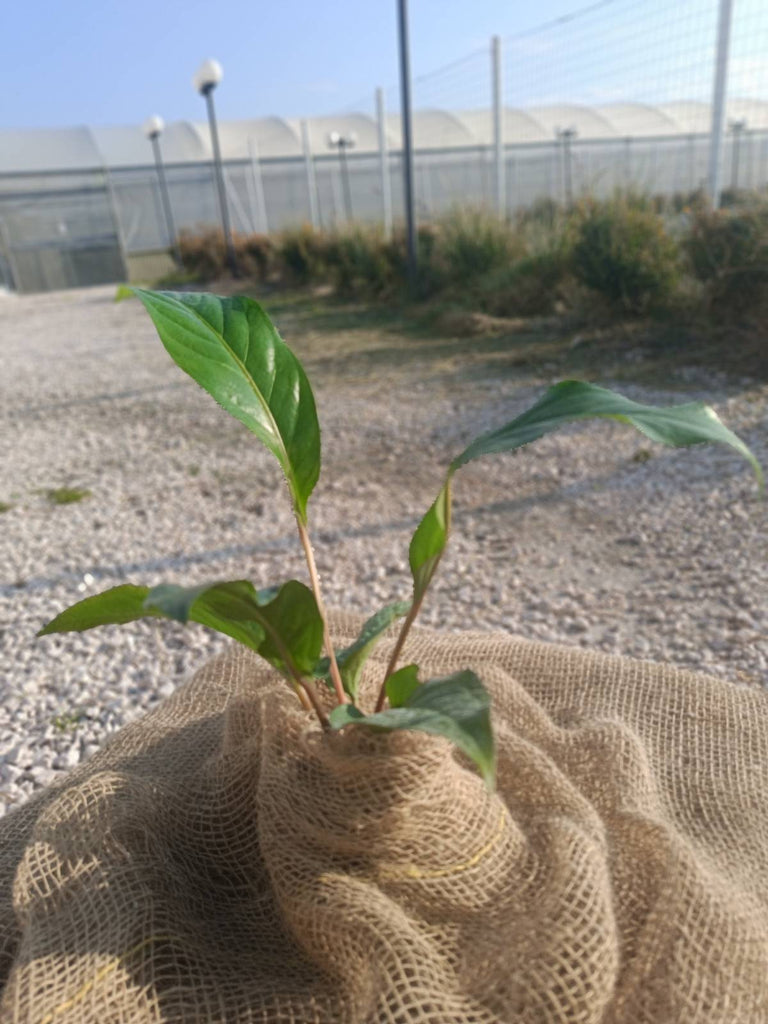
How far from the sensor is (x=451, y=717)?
0.72 metres

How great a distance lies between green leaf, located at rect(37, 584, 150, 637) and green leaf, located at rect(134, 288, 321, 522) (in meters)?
0.23

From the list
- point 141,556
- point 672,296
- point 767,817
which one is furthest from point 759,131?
point 767,817

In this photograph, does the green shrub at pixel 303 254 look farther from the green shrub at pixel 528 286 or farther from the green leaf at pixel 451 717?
the green leaf at pixel 451 717

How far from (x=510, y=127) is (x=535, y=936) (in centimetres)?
Answer: 2191

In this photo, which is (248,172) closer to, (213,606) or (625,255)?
(625,255)

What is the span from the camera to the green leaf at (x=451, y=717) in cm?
66

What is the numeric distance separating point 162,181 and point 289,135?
432 cm

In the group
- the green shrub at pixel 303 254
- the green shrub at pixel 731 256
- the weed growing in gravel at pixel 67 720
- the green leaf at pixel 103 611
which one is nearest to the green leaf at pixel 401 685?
the green leaf at pixel 103 611

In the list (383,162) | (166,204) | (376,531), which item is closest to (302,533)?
(376,531)

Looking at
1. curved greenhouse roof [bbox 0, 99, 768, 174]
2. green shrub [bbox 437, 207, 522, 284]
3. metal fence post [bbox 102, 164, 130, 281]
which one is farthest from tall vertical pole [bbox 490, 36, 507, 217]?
metal fence post [bbox 102, 164, 130, 281]

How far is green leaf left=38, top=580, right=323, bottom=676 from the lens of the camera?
78cm

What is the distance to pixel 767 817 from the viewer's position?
1117 millimetres

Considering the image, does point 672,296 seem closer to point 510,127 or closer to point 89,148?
point 510,127

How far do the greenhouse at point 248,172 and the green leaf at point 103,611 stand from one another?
684 inches
